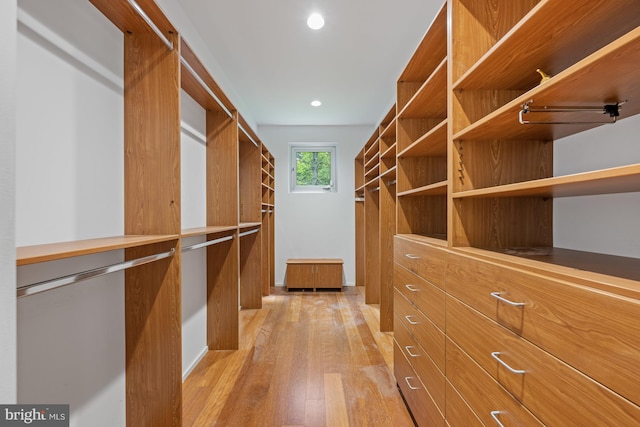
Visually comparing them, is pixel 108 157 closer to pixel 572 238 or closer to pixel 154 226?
pixel 154 226

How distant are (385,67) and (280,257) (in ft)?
11.6

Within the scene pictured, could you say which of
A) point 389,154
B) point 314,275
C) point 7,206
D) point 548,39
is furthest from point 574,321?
point 314,275

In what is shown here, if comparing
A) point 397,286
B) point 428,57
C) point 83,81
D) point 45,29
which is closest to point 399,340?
point 397,286

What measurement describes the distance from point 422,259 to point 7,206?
165 cm

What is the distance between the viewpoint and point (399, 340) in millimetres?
2211

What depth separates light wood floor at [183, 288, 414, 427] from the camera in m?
1.95

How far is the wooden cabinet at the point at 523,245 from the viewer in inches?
27.3

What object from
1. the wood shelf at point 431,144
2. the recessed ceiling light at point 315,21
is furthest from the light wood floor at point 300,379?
the recessed ceiling light at point 315,21

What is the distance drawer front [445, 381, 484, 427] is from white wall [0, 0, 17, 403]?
135cm

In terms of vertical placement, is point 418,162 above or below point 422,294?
above

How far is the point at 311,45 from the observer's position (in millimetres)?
2986

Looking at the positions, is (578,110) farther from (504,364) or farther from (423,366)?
(423,366)

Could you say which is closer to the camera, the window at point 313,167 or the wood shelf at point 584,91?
the wood shelf at point 584,91

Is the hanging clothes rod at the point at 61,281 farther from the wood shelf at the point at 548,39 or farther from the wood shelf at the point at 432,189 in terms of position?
the wood shelf at the point at 548,39
